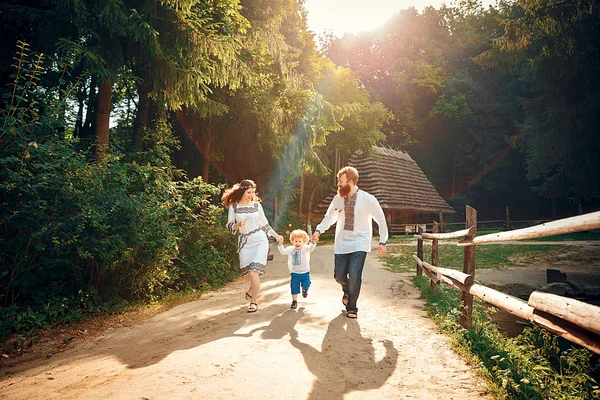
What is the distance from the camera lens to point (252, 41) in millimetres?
10812

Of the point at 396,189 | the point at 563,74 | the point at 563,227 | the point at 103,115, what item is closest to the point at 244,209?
the point at 103,115

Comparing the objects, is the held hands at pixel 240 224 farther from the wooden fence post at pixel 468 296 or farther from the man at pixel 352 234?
the wooden fence post at pixel 468 296

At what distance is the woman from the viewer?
20.9 ft

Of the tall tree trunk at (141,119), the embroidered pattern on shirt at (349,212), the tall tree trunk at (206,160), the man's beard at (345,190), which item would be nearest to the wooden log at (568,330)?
the embroidered pattern on shirt at (349,212)

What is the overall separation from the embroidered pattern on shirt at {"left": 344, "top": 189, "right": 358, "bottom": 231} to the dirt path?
127 centimetres

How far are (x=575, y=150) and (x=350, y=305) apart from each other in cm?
1837

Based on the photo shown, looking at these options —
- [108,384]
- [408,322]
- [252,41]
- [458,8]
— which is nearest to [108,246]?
[108,384]

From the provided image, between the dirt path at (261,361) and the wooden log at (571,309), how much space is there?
0.84m

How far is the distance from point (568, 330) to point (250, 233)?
175 inches

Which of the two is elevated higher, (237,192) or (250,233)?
(237,192)

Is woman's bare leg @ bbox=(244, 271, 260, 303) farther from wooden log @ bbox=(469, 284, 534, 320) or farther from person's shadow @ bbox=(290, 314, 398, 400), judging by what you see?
wooden log @ bbox=(469, 284, 534, 320)

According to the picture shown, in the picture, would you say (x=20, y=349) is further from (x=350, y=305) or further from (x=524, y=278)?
(x=524, y=278)

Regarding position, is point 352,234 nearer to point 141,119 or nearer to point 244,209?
point 244,209

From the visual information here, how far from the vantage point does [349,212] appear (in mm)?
6016
